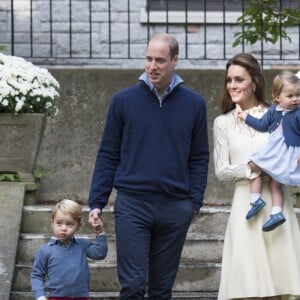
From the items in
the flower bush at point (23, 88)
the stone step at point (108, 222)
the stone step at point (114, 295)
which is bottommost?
the stone step at point (114, 295)

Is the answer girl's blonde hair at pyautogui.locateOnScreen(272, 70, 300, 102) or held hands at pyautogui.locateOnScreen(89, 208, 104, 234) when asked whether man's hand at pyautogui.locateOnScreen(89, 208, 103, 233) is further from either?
girl's blonde hair at pyautogui.locateOnScreen(272, 70, 300, 102)

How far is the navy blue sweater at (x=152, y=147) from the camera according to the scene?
6461 mm

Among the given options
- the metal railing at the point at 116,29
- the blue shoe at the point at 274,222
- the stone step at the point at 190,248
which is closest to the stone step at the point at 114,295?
the stone step at the point at 190,248

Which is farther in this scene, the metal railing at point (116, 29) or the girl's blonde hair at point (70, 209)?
the metal railing at point (116, 29)

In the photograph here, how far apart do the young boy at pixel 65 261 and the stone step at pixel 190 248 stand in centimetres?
170

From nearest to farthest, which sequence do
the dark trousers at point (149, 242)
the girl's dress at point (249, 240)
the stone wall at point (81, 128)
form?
1. the dark trousers at point (149, 242)
2. the girl's dress at point (249, 240)
3. the stone wall at point (81, 128)

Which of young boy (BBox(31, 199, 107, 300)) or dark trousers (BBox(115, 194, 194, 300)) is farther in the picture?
young boy (BBox(31, 199, 107, 300))

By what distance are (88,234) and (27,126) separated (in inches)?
40.3

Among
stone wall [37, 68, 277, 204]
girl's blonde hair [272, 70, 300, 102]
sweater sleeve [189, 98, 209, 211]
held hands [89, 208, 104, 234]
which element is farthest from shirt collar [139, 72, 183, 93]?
stone wall [37, 68, 277, 204]

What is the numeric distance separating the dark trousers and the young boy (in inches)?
7.9

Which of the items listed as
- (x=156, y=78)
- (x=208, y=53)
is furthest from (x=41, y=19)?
(x=156, y=78)

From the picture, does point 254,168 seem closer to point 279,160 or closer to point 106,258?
point 279,160

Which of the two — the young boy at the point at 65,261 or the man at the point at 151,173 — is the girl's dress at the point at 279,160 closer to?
the man at the point at 151,173

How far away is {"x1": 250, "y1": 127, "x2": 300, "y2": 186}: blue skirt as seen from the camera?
21.9 feet
